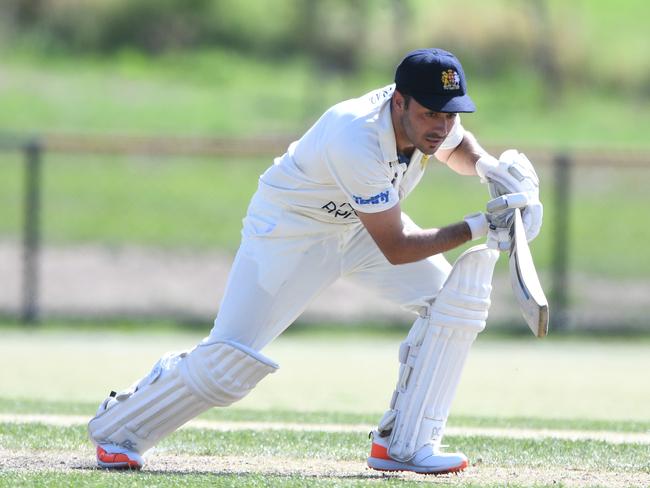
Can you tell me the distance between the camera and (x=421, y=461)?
6.10m

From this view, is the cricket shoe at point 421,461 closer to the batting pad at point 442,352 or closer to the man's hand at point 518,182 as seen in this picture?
the batting pad at point 442,352

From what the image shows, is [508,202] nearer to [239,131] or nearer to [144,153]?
[144,153]

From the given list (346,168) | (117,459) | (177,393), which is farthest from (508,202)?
(117,459)

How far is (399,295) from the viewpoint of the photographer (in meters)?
6.38

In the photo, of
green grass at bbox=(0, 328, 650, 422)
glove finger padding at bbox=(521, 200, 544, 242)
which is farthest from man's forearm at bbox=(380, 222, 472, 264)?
green grass at bbox=(0, 328, 650, 422)

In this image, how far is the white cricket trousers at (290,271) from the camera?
6.10 meters

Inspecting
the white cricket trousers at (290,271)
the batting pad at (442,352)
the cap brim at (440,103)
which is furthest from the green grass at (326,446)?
the cap brim at (440,103)

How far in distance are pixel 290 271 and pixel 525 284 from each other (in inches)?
42.3

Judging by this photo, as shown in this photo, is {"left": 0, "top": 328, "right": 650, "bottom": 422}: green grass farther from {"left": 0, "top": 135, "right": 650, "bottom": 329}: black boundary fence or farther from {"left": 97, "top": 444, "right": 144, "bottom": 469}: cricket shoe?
{"left": 97, "top": 444, "right": 144, "bottom": 469}: cricket shoe

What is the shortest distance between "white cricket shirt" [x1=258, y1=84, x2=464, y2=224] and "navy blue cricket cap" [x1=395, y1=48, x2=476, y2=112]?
0.63 feet

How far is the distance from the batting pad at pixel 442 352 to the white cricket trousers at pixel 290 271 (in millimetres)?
213

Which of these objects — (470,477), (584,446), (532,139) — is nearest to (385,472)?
(470,477)

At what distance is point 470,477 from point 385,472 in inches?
16.1

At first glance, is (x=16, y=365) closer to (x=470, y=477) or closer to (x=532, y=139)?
(x=470, y=477)
